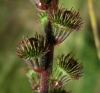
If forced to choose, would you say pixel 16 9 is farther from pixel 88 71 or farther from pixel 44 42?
pixel 44 42

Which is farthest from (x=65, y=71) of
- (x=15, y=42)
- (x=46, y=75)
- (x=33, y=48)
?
(x=15, y=42)

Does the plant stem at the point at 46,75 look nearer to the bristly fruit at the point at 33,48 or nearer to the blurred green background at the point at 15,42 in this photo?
the bristly fruit at the point at 33,48

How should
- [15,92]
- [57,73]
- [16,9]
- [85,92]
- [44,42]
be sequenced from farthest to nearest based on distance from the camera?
[16,9] → [15,92] → [85,92] → [57,73] → [44,42]

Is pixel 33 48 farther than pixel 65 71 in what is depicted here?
No

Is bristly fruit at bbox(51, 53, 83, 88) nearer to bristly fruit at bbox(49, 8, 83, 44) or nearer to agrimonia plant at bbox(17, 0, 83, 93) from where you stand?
agrimonia plant at bbox(17, 0, 83, 93)

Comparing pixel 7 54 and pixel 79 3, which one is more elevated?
pixel 79 3

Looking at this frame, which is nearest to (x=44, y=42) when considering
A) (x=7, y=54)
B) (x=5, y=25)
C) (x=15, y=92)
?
(x=15, y=92)

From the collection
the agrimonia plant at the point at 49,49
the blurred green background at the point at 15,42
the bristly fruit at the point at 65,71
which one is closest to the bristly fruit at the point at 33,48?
the agrimonia plant at the point at 49,49

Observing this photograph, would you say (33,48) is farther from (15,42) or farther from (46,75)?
(15,42)
